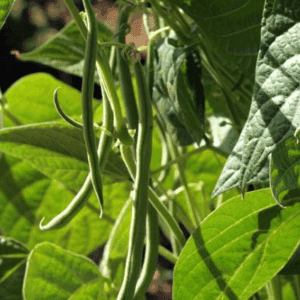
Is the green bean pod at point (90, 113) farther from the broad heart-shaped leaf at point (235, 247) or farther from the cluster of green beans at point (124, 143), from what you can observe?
the broad heart-shaped leaf at point (235, 247)

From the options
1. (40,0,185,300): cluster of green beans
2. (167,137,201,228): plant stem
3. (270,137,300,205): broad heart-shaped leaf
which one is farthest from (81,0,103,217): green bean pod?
(167,137,201,228): plant stem

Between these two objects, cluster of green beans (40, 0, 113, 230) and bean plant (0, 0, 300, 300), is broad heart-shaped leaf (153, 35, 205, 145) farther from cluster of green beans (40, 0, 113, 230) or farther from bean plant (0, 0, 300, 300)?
cluster of green beans (40, 0, 113, 230)

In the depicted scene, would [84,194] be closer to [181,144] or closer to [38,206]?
[181,144]

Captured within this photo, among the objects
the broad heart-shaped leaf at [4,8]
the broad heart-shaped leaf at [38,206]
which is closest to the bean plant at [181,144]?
the broad heart-shaped leaf at [4,8]

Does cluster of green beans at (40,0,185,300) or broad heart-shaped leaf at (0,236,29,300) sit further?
broad heart-shaped leaf at (0,236,29,300)

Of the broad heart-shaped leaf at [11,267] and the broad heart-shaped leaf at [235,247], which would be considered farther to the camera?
the broad heart-shaped leaf at [11,267]

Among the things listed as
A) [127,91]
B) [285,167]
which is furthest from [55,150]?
[285,167]

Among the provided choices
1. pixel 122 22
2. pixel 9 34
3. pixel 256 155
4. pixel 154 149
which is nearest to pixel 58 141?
pixel 122 22
